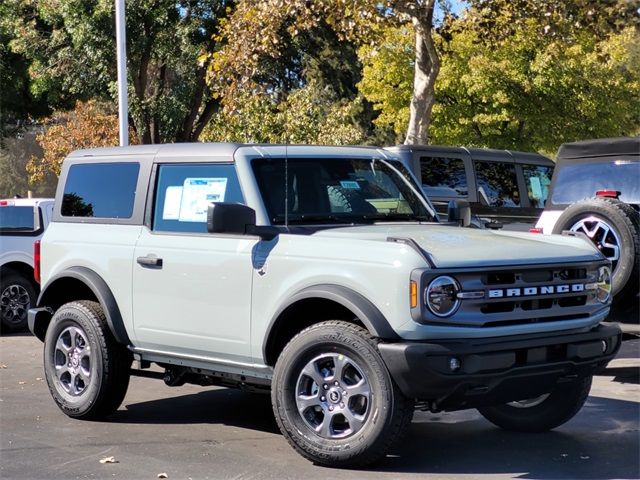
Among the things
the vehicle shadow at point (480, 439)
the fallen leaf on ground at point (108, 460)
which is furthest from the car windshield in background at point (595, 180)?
the fallen leaf on ground at point (108, 460)

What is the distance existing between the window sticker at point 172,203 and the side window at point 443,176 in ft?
23.1

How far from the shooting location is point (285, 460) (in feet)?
20.8

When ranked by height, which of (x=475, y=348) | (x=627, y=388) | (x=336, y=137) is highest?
(x=336, y=137)

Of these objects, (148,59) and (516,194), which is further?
(148,59)

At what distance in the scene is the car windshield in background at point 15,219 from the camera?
1346 centimetres

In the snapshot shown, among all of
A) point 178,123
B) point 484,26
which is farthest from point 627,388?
point 178,123

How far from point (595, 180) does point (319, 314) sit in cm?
552

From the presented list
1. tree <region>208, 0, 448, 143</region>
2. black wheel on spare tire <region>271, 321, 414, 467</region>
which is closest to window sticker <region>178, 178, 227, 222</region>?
black wheel on spare tire <region>271, 321, 414, 467</region>

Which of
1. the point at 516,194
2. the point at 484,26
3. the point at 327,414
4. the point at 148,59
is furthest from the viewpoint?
the point at 148,59

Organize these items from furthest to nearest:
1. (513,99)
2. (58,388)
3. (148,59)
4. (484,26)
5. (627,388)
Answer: (513,99) < (148,59) < (484,26) < (627,388) < (58,388)

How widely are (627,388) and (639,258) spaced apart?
143cm

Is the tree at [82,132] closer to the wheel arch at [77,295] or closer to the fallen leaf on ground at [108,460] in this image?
the wheel arch at [77,295]

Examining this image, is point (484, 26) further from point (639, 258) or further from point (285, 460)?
point (285, 460)

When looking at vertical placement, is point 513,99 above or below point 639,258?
above
